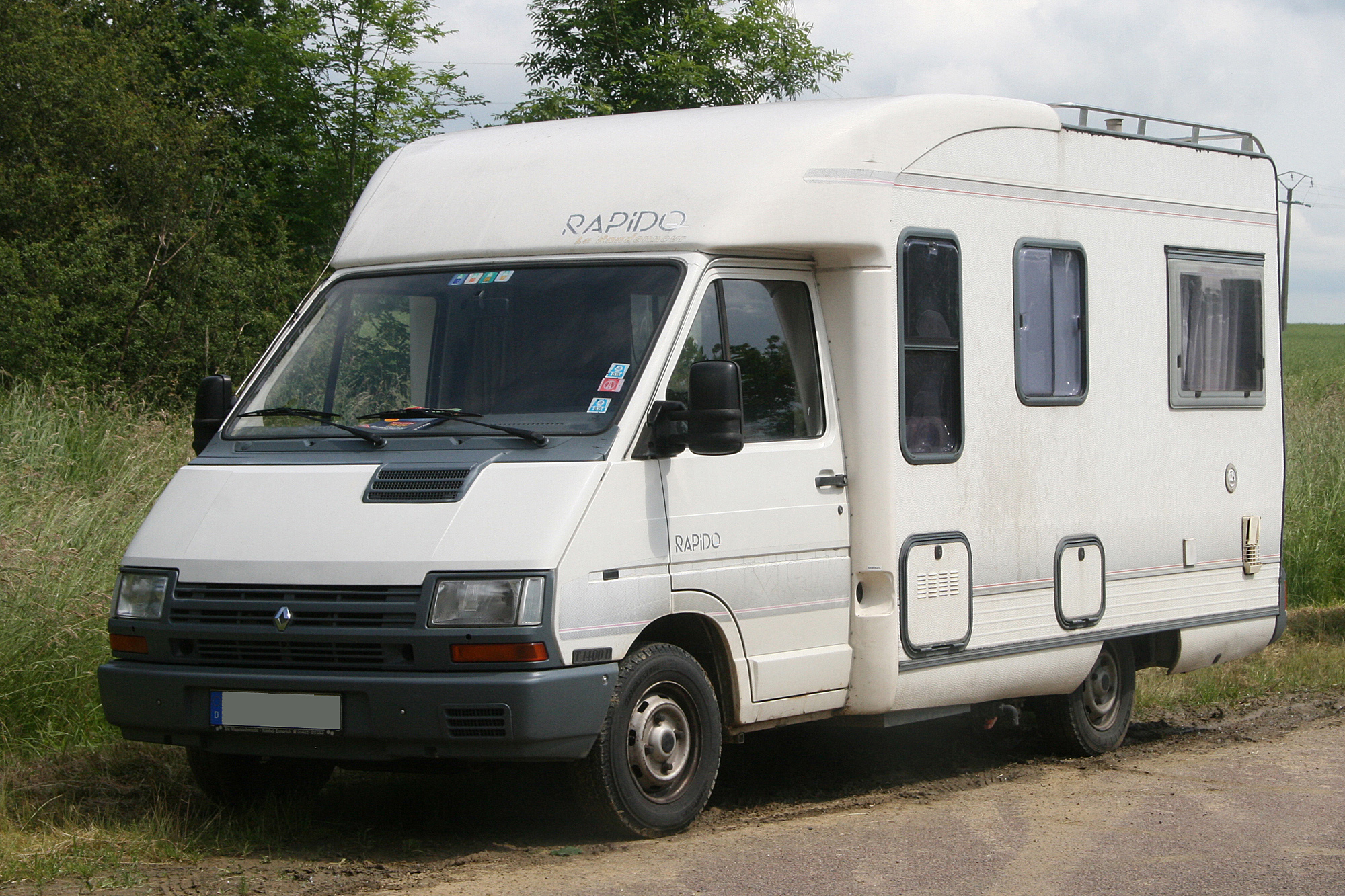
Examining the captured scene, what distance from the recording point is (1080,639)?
8.30m

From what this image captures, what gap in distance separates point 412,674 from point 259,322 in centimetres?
1445

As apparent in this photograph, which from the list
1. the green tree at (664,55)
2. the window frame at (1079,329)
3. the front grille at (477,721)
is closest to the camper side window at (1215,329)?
the window frame at (1079,329)

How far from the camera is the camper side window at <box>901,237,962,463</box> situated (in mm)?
7312

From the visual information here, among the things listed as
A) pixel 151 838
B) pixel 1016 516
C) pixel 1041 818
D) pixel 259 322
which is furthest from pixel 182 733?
pixel 259 322

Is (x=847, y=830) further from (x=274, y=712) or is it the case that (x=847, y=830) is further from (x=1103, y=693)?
(x=1103, y=693)

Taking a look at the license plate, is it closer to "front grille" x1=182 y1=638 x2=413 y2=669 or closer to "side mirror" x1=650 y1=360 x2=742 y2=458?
"front grille" x1=182 y1=638 x2=413 y2=669

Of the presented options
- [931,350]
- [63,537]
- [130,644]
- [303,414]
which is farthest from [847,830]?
[63,537]

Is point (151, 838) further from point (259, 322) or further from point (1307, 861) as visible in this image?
point (259, 322)

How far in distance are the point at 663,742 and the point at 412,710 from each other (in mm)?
1067

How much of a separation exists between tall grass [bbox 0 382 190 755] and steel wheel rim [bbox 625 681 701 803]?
312 centimetres

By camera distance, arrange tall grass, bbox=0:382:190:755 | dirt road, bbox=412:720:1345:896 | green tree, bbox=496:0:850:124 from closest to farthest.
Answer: dirt road, bbox=412:720:1345:896
tall grass, bbox=0:382:190:755
green tree, bbox=496:0:850:124

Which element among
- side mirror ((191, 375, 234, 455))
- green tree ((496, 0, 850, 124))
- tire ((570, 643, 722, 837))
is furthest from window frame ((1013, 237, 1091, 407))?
green tree ((496, 0, 850, 124))

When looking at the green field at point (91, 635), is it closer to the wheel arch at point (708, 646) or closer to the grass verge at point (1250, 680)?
the grass verge at point (1250, 680)

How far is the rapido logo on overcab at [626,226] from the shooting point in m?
6.66
